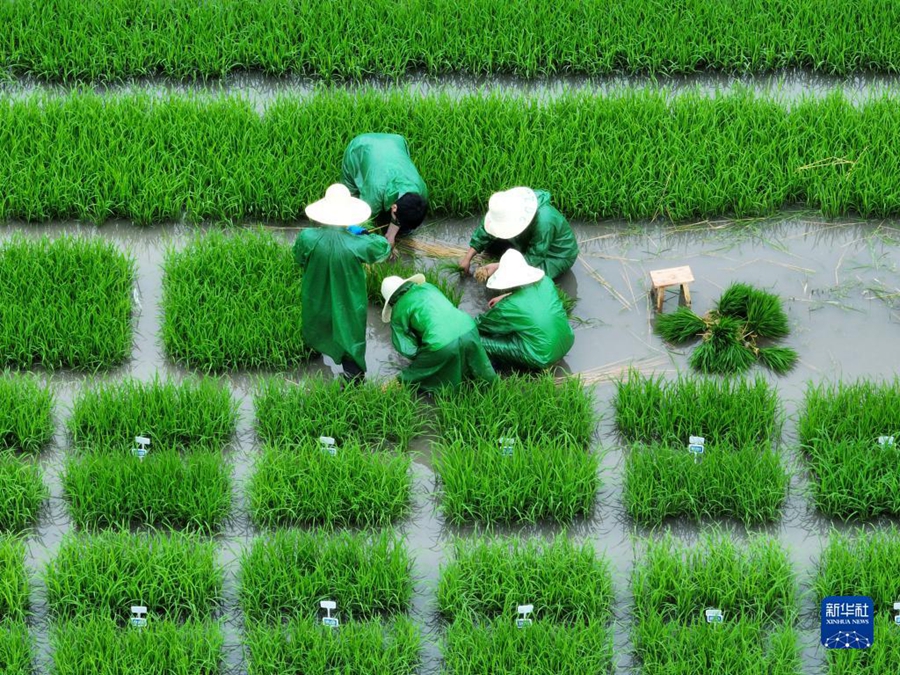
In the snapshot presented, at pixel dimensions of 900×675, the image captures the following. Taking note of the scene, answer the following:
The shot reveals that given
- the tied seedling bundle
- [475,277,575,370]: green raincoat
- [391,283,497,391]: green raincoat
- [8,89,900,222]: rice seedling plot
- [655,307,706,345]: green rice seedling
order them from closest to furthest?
[391,283,497,391]: green raincoat
[475,277,575,370]: green raincoat
the tied seedling bundle
[655,307,706,345]: green rice seedling
[8,89,900,222]: rice seedling plot

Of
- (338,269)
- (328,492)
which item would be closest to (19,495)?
(328,492)

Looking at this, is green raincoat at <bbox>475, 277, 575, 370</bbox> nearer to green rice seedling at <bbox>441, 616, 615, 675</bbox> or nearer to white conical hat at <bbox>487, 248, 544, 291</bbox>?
white conical hat at <bbox>487, 248, 544, 291</bbox>

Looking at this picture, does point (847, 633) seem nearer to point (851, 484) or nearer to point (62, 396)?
point (851, 484)

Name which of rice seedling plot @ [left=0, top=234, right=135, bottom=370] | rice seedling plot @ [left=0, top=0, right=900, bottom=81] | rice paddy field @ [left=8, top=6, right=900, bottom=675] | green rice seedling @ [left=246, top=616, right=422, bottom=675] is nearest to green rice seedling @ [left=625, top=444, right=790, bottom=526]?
rice paddy field @ [left=8, top=6, right=900, bottom=675]

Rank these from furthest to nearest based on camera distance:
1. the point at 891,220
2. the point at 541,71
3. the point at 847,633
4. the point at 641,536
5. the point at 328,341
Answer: the point at 541,71, the point at 891,220, the point at 328,341, the point at 641,536, the point at 847,633

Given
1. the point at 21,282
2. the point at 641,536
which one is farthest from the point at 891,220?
the point at 21,282

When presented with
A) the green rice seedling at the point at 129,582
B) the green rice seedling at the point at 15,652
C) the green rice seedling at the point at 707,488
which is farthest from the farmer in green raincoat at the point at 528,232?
the green rice seedling at the point at 15,652

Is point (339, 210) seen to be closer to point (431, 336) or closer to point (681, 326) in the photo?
point (431, 336)
